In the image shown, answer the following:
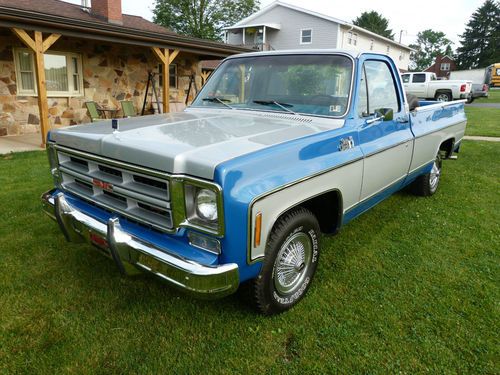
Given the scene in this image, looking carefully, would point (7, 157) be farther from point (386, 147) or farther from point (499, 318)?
point (499, 318)

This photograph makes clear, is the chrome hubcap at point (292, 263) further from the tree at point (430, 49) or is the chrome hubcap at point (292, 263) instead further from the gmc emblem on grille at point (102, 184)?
the tree at point (430, 49)

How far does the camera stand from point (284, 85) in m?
3.54

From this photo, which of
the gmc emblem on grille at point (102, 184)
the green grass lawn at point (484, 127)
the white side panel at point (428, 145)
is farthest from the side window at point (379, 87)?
the green grass lawn at point (484, 127)

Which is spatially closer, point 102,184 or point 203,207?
point 203,207

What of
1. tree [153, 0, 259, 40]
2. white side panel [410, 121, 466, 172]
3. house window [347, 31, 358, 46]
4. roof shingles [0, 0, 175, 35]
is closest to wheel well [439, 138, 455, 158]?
white side panel [410, 121, 466, 172]

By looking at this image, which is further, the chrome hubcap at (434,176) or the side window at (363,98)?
the chrome hubcap at (434,176)

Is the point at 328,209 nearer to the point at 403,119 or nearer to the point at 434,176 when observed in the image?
the point at 403,119

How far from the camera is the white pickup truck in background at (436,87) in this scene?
71.1ft

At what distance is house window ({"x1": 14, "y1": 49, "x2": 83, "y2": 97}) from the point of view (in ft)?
34.7

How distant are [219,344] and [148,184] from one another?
3.77 feet

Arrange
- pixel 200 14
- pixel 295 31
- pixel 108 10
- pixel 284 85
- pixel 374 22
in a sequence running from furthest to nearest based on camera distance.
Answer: pixel 374 22 < pixel 200 14 < pixel 295 31 < pixel 108 10 < pixel 284 85

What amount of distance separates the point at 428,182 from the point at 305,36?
26.1 meters

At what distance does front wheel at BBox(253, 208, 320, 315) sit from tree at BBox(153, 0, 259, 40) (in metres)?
38.3

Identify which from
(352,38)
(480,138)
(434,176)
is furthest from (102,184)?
(352,38)
